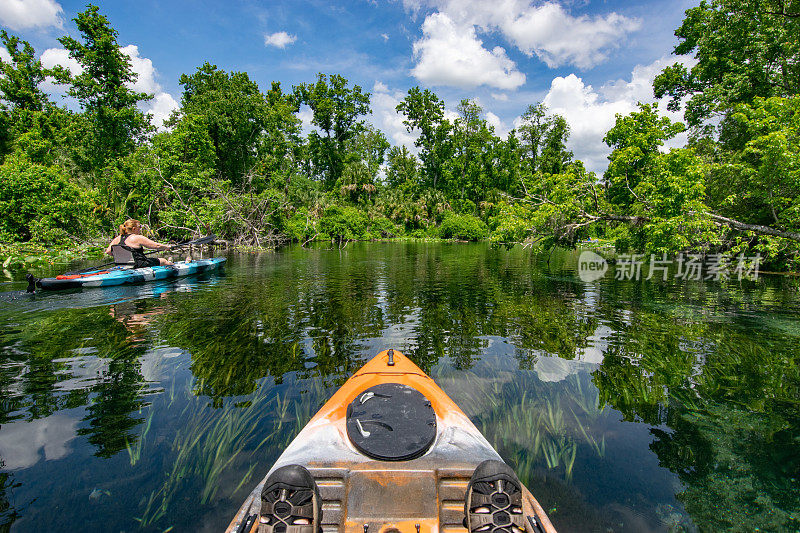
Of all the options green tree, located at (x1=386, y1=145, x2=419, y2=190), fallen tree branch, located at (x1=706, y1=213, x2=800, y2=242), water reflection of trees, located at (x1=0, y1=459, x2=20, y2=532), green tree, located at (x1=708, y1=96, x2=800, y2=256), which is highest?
green tree, located at (x1=386, y1=145, x2=419, y2=190)

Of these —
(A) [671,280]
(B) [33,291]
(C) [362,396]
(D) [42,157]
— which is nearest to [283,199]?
(D) [42,157]

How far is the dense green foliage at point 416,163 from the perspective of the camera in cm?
1345

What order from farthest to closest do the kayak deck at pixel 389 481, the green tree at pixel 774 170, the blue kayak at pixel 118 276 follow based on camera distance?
1. the green tree at pixel 774 170
2. the blue kayak at pixel 118 276
3. the kayak deck at pixel 389 481

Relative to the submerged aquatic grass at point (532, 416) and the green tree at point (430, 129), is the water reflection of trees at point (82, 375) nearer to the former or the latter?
the submerged aquatic grass at point (532, 416)

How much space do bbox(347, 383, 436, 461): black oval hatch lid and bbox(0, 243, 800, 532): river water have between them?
132 centimetres

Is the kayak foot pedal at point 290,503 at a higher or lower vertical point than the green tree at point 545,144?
lower

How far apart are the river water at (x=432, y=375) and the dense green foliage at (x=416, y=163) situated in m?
5.65

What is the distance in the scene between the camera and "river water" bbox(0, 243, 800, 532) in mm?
3264

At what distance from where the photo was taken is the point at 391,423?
3.20 metres

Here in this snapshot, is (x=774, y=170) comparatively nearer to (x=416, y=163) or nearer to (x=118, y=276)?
(x=118, y=276)

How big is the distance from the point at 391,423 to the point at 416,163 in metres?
59.6

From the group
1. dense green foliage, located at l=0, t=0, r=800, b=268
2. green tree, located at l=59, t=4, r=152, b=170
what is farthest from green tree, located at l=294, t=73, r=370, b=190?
green tree, located at l=59, t=4, r=152, b=170

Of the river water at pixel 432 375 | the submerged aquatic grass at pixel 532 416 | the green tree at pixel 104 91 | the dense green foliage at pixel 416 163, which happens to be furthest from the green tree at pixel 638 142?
the green tree at pixel 104 91

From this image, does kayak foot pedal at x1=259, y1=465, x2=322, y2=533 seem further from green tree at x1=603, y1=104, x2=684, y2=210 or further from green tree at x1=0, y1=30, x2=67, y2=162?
green tree at x1=0, y1=30, x2=67, y2=162
